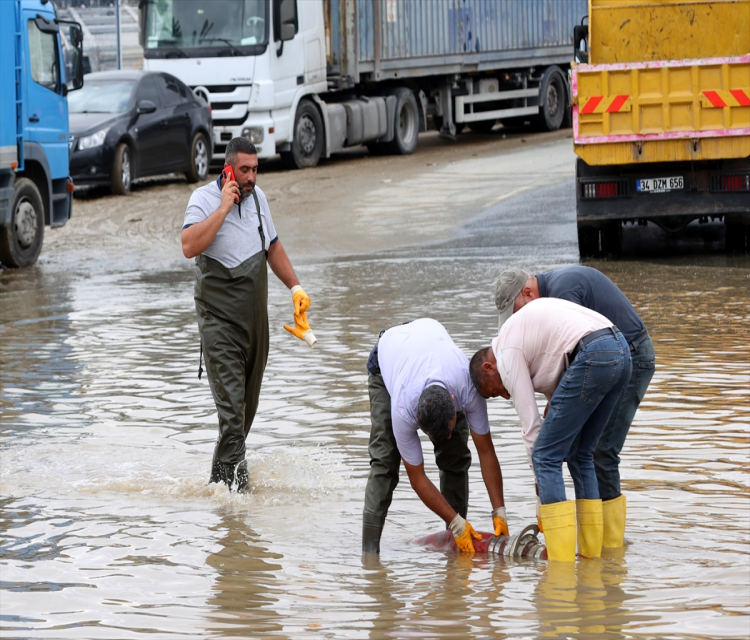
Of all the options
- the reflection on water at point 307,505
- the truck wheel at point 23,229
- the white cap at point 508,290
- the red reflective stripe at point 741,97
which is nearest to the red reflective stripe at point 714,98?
the red reflective stripe at point 741,97

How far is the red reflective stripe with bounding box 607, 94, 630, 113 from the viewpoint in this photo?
1286 centimetres

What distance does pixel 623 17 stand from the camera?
13.3 meters

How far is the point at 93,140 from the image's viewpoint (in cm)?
1875

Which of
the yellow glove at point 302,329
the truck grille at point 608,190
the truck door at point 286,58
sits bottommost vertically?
the yellow glove at point 302,329

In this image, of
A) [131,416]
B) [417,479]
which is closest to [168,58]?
[131,416]

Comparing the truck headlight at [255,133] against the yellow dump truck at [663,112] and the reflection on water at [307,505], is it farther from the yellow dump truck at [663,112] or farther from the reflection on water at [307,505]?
the reflection on water at [307,505]

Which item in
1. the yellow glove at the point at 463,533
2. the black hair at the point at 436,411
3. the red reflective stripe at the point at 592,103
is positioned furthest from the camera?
the red reflective stripe at the point at 592,103

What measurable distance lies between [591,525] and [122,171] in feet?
49.2

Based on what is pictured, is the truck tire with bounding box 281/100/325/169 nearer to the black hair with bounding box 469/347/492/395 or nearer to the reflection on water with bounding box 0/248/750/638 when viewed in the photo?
the reflection on water with bounding box 0/248/750/638

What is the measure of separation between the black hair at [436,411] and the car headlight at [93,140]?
1455 centimetres

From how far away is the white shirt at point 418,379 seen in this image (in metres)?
5.20

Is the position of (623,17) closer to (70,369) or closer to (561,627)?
(70,369)

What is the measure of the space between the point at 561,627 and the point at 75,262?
11.8 m

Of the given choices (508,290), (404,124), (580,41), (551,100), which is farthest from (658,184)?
(551,100)
